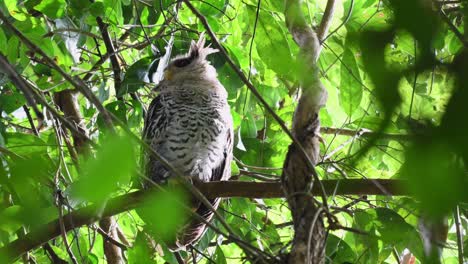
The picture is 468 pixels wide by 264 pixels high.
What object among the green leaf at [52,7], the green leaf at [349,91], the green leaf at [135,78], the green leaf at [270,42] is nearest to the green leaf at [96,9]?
the green leaf at [52,7]

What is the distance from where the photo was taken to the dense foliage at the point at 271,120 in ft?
2.01

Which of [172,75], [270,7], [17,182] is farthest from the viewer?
[172,75]

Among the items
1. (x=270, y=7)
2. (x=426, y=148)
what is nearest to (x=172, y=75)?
(x=270, y=7)

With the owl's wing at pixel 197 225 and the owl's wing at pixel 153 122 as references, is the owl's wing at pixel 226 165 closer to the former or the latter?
the owl's wing at pixel 197 225

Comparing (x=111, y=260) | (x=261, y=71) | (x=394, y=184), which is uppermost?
(x=261, y=71)

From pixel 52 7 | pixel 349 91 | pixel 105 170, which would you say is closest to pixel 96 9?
pixel 52 7

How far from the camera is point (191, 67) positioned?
3775 mm

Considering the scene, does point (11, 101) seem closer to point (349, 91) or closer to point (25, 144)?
point (25, 144)

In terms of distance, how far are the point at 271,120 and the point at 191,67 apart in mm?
699

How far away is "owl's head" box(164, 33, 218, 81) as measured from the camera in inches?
147

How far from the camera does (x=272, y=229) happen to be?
2854mm

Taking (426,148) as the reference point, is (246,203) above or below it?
below

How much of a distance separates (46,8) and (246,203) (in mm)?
1137

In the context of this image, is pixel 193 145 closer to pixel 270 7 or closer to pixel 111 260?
pixel 111 260
